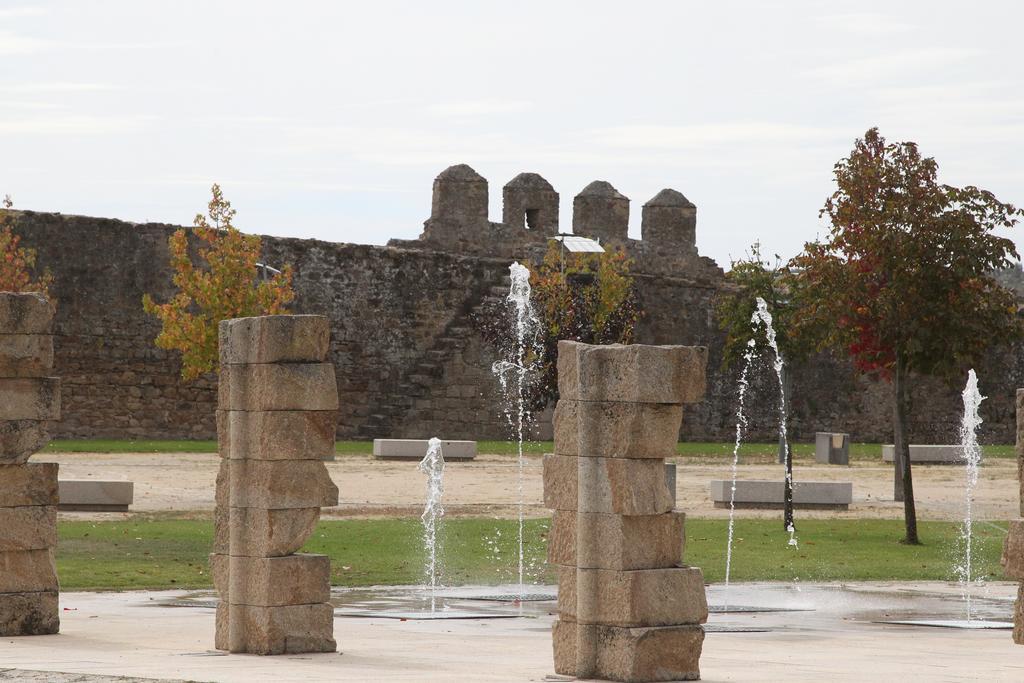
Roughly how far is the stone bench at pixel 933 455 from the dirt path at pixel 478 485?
896mm

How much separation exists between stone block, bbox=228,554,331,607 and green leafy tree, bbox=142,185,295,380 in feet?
65.3

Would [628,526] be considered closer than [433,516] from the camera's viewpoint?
Yes

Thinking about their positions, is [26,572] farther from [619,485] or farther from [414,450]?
[414,450]

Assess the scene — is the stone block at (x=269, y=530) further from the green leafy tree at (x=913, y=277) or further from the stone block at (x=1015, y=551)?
the green leafy tree at (x=913, y=277)

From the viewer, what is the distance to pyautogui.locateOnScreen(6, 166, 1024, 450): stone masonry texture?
30.7 m

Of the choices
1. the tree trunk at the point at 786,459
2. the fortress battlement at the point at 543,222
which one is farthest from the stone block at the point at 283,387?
the fortress battlement at the point at 543,222

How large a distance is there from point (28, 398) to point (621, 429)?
4.10m

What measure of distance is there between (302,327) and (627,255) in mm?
30718

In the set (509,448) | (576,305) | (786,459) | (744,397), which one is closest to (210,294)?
(509,448)

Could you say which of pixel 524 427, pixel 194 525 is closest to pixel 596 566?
pixel 194 525

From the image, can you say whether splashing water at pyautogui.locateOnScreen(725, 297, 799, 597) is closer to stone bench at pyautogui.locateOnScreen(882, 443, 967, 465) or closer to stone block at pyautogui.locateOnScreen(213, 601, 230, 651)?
stone bench at pyautogui.locateOnScreen(882, 443, 967, 465)

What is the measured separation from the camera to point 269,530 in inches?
390

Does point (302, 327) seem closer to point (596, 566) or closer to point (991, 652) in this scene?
point (596, 566)

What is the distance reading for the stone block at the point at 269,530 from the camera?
32.5 feet
